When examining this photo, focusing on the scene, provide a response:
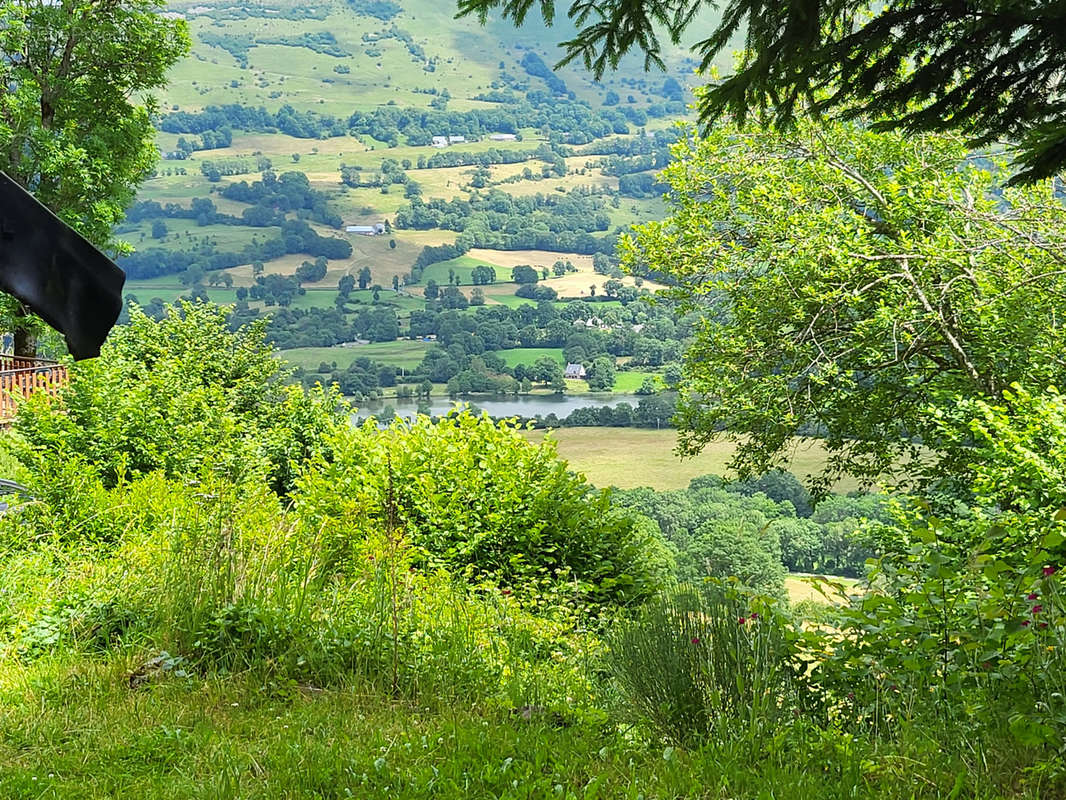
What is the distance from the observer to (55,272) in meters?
1.68

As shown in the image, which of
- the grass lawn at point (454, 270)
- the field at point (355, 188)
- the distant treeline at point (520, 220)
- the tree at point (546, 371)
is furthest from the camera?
the distant treeline at point (520, 220)

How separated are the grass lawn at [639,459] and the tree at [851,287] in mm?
27001

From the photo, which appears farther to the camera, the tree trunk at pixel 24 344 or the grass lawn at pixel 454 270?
the grass lawn at pixel 454 270

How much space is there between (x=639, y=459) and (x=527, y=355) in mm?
32921

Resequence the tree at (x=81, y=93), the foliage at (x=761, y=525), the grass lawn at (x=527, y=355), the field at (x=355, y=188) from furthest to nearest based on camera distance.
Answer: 1. the field at (x=355, y=188)
2. the grass lawn at (x=527, y=355)
3. the tree at (x=81, y=93)
4. the foliage at (x=761, y=525)

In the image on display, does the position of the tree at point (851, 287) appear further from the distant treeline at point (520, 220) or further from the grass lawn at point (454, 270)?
the distant treeline at point (520, 220)

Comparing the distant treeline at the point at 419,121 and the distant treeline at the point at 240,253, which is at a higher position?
the distant treeline at the point at 419,121

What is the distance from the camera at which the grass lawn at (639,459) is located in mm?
46406

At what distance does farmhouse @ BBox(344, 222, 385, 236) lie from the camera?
5266 inches

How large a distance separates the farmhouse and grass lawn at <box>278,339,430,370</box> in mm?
43329

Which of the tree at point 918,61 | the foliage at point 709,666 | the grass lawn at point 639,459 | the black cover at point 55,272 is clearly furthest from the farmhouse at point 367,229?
the black cover at point 55,272

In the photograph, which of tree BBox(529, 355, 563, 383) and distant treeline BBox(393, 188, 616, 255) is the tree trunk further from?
distant treeline BBox(393, 188, 616, 255)

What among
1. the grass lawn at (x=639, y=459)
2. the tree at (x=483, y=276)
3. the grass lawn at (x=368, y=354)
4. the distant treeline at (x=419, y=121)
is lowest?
the grass lawn at (x=639, y=459)

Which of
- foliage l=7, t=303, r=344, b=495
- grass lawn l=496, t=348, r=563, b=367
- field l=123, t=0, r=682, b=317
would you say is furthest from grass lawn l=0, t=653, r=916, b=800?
field l=123, t=0, r=682, b=317
